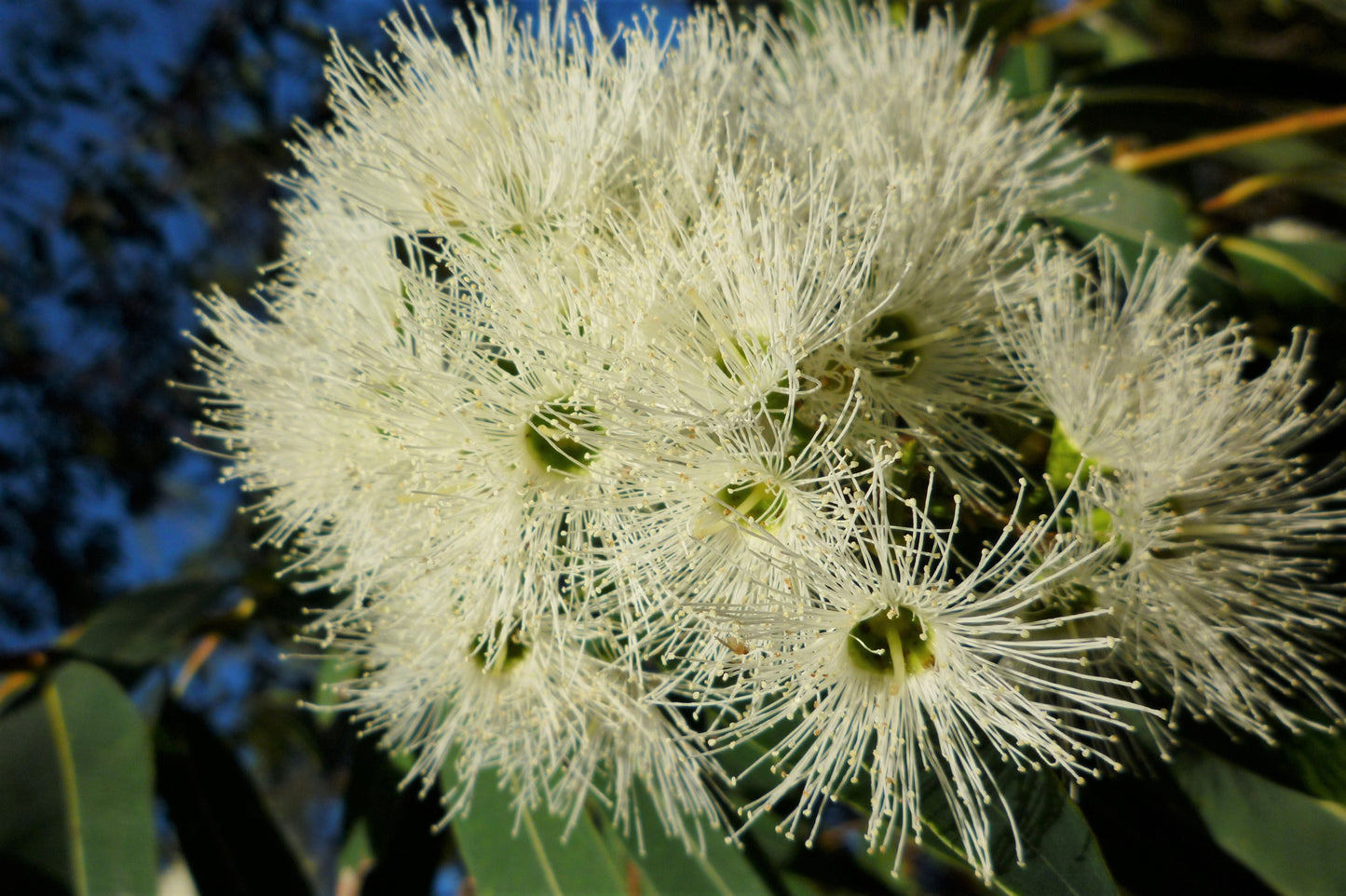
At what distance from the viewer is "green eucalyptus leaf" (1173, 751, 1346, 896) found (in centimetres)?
132

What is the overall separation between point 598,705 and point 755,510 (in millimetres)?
369

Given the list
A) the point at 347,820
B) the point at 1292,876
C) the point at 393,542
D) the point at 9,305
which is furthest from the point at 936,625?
the point at 9,305

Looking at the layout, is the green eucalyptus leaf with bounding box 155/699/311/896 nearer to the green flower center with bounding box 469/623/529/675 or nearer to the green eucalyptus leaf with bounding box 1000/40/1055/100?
the green flower center with bounding box 469/623/529/675

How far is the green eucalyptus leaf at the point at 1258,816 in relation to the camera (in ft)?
4.33

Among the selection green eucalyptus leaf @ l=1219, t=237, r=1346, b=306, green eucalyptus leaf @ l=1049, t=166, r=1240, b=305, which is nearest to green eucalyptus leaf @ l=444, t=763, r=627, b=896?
green eucalyptus leaf @ l=1049, t=166, r=1240, b=305

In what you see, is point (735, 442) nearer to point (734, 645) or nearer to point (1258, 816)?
point (734, 645)

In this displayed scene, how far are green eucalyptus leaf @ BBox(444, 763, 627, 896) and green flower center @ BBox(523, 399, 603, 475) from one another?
2.18 feet

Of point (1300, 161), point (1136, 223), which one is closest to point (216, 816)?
point (1136, 223)

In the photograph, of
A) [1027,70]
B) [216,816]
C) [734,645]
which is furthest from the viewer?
[1027,70]

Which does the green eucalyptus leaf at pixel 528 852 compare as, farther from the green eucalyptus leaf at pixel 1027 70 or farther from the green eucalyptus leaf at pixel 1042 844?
the green eucalyptus leaf at pixel 1027 70

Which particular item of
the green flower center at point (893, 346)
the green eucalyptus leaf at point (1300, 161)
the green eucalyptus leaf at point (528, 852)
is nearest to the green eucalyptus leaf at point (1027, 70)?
the green eucalyptus leaf at point (1300, 161)

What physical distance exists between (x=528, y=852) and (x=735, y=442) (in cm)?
90

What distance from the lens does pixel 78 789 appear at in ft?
4.64

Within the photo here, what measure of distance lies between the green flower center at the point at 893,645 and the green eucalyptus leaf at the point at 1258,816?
0.64 metres
